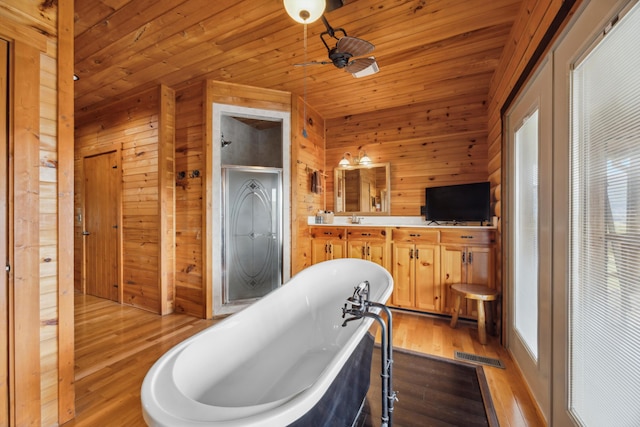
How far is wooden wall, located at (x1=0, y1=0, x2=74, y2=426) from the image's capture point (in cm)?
138

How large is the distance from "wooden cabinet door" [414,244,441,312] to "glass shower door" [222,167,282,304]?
1651 mm

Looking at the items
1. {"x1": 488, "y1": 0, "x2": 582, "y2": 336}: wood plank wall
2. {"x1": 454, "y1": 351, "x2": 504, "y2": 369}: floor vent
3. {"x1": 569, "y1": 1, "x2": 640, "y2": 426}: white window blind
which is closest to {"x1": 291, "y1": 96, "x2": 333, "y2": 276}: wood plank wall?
{"x1": 454, "y1": 351, "x2": 504, "y2": 369}: floor vent

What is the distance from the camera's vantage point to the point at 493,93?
2.90 meters

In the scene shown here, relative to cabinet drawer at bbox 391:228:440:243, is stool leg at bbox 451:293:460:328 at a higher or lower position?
lower

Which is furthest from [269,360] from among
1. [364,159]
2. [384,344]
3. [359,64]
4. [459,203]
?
[364,159]

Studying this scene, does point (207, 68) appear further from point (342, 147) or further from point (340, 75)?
point (342, 147)

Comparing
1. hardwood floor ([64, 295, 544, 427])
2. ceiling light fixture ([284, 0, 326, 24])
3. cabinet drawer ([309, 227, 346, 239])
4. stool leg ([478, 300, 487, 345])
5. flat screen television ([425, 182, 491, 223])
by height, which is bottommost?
hardwood floor ([64, 295, 544, 427])

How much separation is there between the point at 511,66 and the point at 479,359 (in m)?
2.41

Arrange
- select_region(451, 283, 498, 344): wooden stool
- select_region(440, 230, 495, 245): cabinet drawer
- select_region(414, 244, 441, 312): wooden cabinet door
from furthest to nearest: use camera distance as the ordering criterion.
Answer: select_region(414, 244, 441, 312): wooden cabinet door, select_region(440, 230, 495, 245): cabinet drawer, select_region(451, 283, 498, 344): wooden stool

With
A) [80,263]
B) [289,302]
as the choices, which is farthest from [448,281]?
[80,263]

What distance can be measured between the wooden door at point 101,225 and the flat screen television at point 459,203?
4.20m

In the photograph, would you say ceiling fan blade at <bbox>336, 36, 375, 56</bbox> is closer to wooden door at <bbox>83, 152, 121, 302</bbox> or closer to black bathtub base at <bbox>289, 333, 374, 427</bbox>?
black bathtub base at <bbox>289, 333, 374, 427</bbox>

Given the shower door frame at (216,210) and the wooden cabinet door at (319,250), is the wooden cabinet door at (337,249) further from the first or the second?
the shower door frame at (216,210)

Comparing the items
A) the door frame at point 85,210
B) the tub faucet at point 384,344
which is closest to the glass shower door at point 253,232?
the door frame at point 85,210
